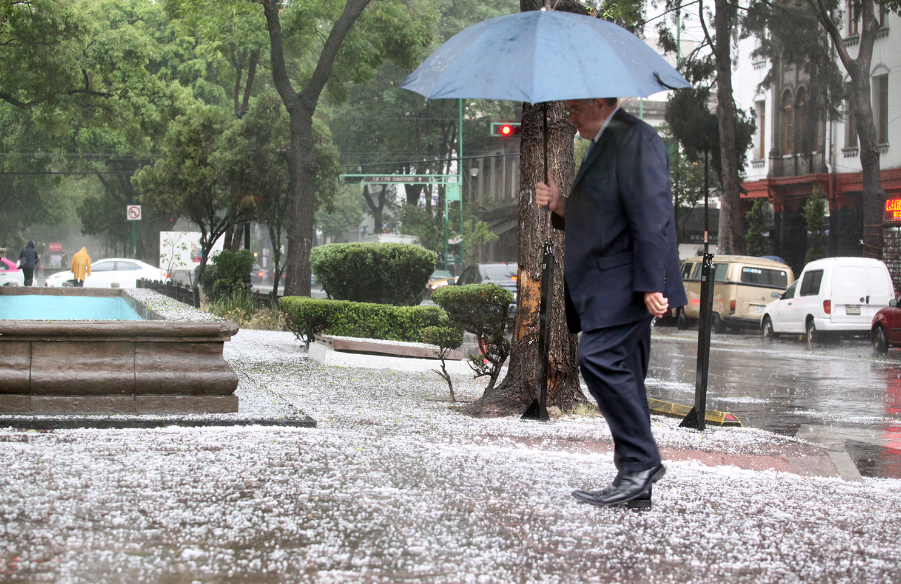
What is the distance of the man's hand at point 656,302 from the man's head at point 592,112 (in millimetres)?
958

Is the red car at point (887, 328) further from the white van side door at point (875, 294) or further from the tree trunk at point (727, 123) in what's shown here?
the tree trunk at point (727, 123)

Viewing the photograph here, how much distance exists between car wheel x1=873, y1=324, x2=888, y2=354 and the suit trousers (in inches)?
634

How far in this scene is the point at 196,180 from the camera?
22.3 meters

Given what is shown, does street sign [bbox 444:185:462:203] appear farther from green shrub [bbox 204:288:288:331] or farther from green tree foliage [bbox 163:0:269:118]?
green shrub [bbox 204:288:288:331]

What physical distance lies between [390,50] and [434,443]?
63.3 feet

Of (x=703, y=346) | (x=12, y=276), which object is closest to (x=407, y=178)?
(x=12, y=276)

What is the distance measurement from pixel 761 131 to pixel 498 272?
20824 millimetres

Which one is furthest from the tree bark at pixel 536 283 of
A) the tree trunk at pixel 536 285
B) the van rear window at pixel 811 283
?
the van rear window at pixel 811 283

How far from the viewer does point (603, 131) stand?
4566mm

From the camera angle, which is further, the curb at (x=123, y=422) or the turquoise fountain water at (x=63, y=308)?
the turquoise fountain water at (x=63, y=308)

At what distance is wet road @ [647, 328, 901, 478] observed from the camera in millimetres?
8133

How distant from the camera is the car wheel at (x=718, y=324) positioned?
26.0m

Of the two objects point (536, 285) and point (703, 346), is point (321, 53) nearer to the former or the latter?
point (536, 285)

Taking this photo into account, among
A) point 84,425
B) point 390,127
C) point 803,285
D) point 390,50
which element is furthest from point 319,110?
point 84,425
